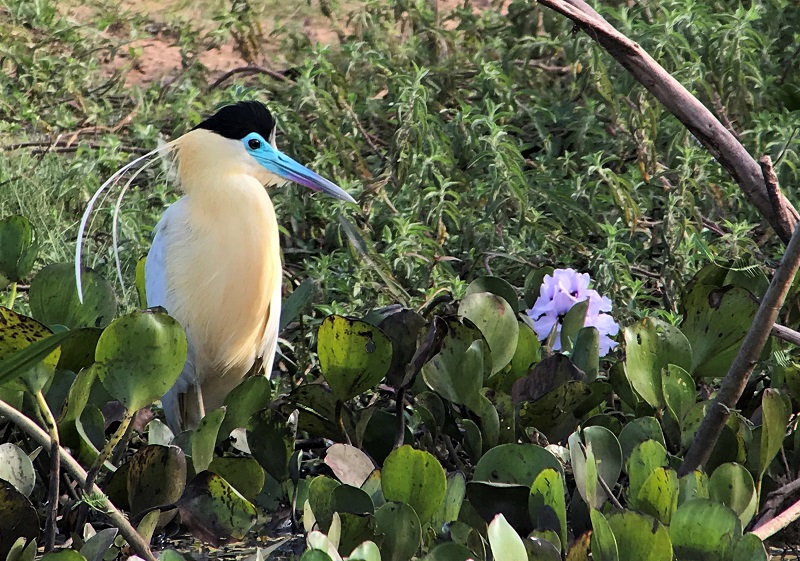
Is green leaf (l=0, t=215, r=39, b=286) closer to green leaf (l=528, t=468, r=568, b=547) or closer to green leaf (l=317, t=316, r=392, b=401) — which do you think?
green leaf (l=317, t=316, r=392, b=401)

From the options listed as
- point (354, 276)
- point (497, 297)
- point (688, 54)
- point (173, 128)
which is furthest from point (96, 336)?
point (688, 54)

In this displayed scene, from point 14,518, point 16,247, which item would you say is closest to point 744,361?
point 14,518

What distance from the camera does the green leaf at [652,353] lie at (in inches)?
85.7

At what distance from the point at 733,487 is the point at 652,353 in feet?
1.18

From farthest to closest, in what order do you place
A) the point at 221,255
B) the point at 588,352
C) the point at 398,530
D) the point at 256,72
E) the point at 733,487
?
1. the point at 256,72
2. the point at 221,255
3. the point at 588,352
4. the point at 733,487
5. the point at 398,530

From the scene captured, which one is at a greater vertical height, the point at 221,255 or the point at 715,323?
the point at 715,323

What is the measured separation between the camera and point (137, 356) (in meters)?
1.79

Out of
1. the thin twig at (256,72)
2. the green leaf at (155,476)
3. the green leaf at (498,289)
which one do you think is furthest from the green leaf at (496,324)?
the thin twig at (256,72)

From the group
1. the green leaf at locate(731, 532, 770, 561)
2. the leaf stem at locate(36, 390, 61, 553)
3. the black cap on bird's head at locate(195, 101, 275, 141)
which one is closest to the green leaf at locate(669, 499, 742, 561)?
the green leaf at locate(731, 532, 770, 561)

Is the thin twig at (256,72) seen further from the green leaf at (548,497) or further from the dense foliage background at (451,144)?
the green leaf at (548,497)

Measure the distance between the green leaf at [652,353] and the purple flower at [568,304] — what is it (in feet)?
0.72

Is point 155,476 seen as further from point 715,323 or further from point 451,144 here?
point 451,144

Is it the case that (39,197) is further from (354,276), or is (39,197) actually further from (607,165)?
(607,165)

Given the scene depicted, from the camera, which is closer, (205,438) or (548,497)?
(548,497)
